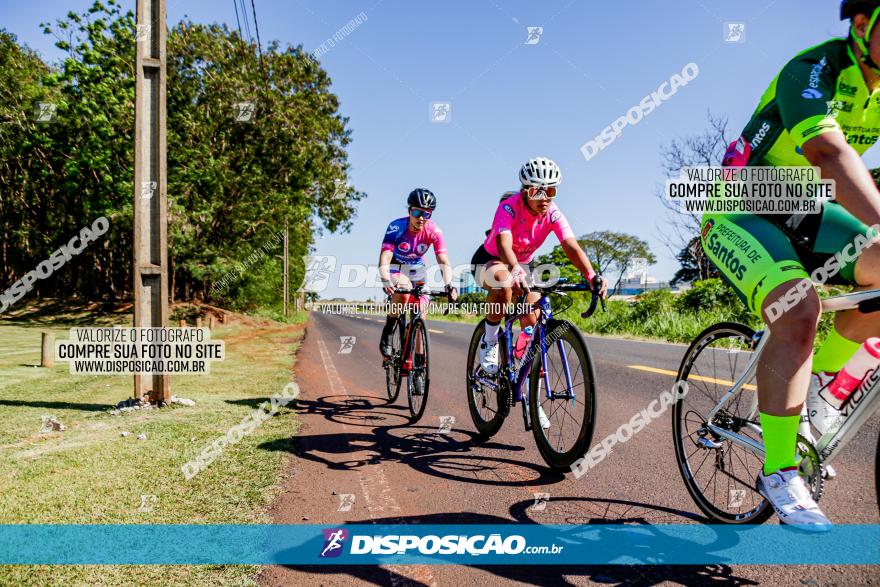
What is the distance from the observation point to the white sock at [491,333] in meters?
4.80

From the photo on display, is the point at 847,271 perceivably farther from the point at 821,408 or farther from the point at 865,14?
the point at 865,14

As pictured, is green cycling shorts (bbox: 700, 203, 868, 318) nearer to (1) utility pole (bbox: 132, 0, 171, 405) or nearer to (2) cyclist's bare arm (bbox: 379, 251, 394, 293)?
(2) cyclist's bare arm (bbox: 379, 251, 394, 293)

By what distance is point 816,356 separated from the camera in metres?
2.49

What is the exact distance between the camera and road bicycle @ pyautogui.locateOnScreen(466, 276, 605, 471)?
11.6 feet

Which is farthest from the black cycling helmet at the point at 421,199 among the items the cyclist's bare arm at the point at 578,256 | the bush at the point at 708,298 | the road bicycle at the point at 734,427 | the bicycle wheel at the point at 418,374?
the bush at the point at 708,298

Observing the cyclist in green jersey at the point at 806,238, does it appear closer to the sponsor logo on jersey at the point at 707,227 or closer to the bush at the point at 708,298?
the sponsor logo on jersey at the point at 707,227

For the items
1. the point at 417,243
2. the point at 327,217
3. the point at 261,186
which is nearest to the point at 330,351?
the point at 417,243

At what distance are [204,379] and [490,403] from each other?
5.16 meters

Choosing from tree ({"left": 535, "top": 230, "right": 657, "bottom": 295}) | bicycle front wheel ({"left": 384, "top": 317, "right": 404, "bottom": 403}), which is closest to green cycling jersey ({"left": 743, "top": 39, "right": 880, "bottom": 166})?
bicycle front wheel ({"left": 384, "top": 317, "right": 404, "bottom": 403})

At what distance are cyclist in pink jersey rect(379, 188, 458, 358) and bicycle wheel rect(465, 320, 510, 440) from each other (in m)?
1.09

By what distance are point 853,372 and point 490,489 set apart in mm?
2115

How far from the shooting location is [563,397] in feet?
12.5

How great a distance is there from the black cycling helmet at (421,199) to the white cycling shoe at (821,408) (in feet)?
14.1

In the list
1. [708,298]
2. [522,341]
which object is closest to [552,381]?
[522,341]
